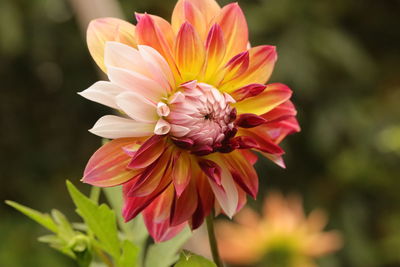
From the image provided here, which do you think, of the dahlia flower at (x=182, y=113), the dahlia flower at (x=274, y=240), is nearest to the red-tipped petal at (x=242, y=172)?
the dahlia flower at (x=182, y=113)

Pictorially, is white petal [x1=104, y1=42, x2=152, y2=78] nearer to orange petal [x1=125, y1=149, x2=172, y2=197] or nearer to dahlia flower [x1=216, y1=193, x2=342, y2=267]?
orange petal [x1=125, y1=149, x2=172, y2=197]

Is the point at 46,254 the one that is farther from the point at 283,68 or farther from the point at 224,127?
the point at 224,127

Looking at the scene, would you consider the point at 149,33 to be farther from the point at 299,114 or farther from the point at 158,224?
the point at 299,114

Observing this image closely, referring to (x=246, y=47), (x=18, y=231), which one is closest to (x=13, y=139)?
(x=18, y=231)

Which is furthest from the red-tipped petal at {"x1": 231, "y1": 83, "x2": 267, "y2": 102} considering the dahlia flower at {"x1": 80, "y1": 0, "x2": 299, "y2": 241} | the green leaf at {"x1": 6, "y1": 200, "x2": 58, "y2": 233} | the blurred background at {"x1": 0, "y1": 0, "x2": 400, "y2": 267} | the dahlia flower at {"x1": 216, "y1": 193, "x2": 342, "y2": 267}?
the blurred background at {"x1": 0, "y1": 0, "x2": 400, "y2": 267}

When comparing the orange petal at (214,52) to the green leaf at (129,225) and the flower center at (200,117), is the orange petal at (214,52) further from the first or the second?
the green leaf at (129,225)
